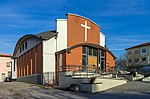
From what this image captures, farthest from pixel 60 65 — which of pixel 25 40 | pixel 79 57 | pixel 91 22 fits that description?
pixel 25 40

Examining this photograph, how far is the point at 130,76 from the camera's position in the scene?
3077 cm

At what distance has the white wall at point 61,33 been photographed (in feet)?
109

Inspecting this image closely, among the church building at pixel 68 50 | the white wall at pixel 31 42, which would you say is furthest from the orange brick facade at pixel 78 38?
the white wall at pixel 31 42

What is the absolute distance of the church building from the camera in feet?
103

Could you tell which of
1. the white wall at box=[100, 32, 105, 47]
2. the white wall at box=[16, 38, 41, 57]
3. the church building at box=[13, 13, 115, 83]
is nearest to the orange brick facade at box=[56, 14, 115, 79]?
the church building at box=[13, 13, 115, 83]

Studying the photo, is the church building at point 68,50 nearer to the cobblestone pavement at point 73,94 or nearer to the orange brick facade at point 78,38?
the orange brick facade at point 78,38

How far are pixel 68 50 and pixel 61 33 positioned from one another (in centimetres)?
358

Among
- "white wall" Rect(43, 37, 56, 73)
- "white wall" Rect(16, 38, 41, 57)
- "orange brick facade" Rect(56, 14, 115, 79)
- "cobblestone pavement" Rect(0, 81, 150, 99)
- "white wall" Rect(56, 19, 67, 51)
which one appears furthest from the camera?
"white wall" Rect(16, 38, 41, 57)

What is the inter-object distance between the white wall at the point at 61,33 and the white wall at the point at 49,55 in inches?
30.3

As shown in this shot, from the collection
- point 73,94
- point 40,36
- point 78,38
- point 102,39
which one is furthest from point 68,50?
point 102,39

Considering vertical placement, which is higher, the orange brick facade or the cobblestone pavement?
the orange brick facade

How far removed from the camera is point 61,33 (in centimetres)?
3341

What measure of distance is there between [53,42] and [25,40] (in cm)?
1062

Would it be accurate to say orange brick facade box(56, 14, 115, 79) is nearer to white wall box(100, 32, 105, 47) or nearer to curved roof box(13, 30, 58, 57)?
white wall box(100, 32, 105, 47)
